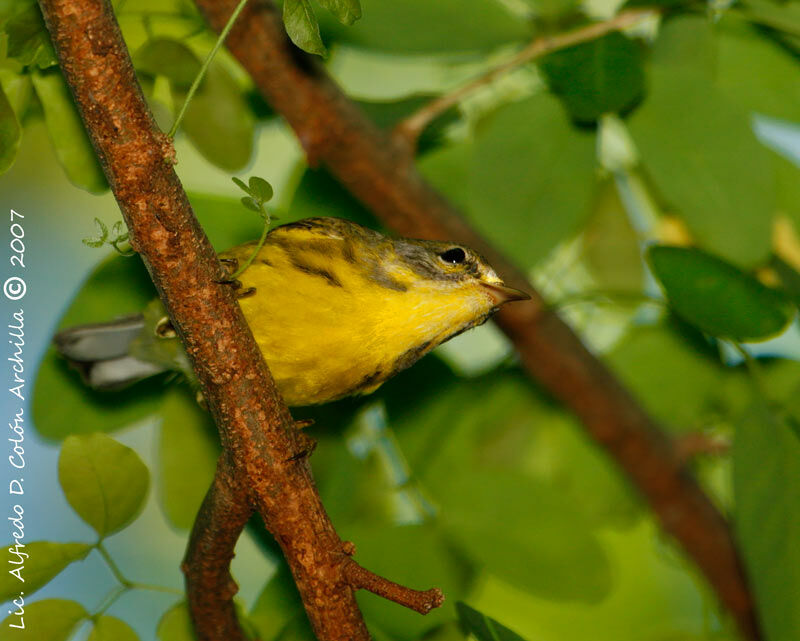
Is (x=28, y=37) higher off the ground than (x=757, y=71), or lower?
higher

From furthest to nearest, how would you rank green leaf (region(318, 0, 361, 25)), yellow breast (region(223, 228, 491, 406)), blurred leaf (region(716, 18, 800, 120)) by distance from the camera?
blurred leaf (region(716, 18, 800, 120))
yellow breast (region(223, 228, 491, 406))
green leaf (region(318, 0, 361, 25))

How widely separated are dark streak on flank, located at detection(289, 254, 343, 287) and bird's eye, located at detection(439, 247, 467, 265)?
1.06 ft

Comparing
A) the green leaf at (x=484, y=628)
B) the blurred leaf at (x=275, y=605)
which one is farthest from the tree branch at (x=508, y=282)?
the green leaf at (x=484, y=628)

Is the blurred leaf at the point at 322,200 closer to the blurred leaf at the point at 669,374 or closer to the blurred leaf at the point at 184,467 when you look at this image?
the blurred leaf at the point at 184,467

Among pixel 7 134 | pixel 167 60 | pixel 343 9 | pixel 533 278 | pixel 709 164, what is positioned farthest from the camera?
pixel 533 278

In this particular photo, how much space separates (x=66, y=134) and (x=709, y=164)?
1.54m

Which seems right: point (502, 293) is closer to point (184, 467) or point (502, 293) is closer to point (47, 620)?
point (184, 467)

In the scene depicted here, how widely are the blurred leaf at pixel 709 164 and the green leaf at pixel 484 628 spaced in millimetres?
1180

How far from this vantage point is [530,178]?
245cm

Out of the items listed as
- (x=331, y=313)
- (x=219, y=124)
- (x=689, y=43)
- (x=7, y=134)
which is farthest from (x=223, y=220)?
(x=689, y=43)

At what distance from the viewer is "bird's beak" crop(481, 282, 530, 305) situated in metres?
2.23

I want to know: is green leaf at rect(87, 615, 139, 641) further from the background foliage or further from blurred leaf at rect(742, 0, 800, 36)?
blurred leaf at rect(742, 0, 800, 36)

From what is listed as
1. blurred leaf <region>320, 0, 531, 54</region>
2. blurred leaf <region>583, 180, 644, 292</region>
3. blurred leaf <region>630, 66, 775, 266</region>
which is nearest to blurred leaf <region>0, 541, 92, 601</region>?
blurred leaf <region>320, 0, 531, 54</region>

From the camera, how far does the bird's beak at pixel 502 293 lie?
2227 millimetres
